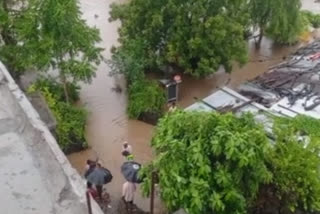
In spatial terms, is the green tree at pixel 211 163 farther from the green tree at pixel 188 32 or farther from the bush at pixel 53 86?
the bush at pixel 53 86

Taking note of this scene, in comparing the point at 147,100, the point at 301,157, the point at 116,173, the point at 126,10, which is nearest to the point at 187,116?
the point at 301,157

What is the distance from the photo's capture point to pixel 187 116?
8234 millimetres

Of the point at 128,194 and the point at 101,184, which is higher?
the point at 101,184

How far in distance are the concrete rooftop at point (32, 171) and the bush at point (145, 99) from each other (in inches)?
220

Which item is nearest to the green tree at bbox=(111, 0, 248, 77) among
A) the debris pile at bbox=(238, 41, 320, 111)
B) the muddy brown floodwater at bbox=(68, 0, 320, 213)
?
→ the debris pile at bbox=(238, 41, 320, 111)

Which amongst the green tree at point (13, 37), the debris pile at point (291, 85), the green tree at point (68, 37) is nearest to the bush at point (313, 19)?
the debris pile at point (291, 85)

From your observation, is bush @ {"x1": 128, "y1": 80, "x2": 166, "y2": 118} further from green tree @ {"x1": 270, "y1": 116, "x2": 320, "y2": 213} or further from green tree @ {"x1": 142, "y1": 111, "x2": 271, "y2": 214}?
green tree @ {"x1": 142, "y1": 111, "x2": 271, "y2": 214}

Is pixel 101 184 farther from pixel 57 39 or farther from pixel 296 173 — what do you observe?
pixel 57 39

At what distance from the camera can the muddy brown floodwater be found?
12.2m

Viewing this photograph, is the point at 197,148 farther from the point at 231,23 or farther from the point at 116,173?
the point at 231,23

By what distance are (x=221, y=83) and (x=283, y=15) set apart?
272 cm

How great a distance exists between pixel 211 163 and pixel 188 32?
6.38m

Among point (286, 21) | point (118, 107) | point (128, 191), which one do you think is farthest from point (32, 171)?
point (286, 21)

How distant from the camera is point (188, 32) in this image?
13.7m
